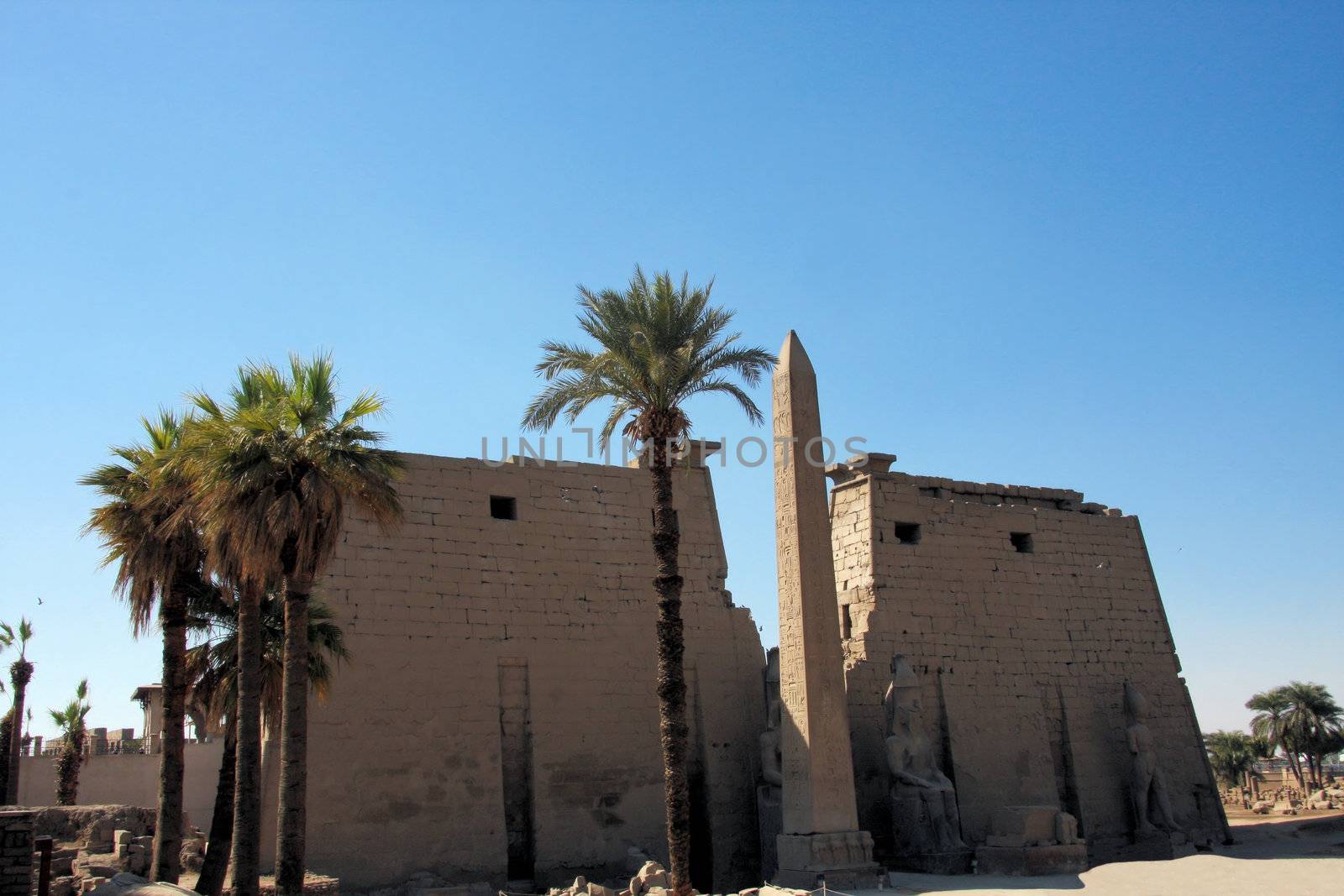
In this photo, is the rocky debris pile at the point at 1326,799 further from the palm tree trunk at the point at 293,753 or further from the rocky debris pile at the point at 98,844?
the palm tree trunk at the point at 293,753

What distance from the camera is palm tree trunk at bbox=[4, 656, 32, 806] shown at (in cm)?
1773

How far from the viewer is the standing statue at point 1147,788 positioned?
57.9 ft

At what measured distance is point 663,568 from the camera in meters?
12.2

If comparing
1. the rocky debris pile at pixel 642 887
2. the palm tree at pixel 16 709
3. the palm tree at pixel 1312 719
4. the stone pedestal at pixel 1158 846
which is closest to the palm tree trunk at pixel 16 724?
the palm tree at pixel 16 709

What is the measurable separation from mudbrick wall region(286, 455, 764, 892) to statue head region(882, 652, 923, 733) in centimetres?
175

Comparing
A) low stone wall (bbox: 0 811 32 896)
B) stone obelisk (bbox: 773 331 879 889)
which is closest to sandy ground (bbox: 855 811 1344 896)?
stone obelisk (bbox: 773 331 879 889)

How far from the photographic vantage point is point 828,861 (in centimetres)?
1224

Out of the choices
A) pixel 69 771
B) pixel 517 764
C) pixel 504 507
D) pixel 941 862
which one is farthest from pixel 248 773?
pixel 69 771

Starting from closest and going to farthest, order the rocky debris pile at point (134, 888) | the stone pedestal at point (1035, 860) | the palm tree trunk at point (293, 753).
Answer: the rocky debris pile at point (134, 888) < the palm tree trunk at point (293, 753) < the stone pedestal at point (1035, 860)

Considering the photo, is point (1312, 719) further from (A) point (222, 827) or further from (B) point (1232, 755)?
(A) point (222, 827)

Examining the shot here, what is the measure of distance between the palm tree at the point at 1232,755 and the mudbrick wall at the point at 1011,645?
26.1m

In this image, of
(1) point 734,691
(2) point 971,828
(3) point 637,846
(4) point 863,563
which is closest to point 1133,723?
(2) point 971,828

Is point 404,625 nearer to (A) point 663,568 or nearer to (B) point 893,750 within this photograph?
(A) point 663,568

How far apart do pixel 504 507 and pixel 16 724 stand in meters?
8.33
